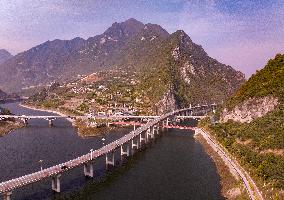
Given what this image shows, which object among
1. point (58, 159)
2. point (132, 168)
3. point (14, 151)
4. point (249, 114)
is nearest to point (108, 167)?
point (132, 168)

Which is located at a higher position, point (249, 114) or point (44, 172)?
point (249, 114)

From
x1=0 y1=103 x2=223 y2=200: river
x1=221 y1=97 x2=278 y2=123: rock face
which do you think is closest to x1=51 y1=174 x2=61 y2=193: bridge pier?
x1=0 y1=103 x2=223 y2=200: river

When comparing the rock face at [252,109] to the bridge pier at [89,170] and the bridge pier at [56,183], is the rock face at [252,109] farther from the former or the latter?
the bridge pier at [56,183]

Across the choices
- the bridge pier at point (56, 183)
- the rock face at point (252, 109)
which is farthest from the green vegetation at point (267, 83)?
the bridge pier at point (56, 183)

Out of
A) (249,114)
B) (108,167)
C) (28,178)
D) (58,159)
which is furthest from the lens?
(249,114)

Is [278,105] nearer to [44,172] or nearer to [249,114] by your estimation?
[249,114]

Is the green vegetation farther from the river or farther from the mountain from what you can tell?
the river
